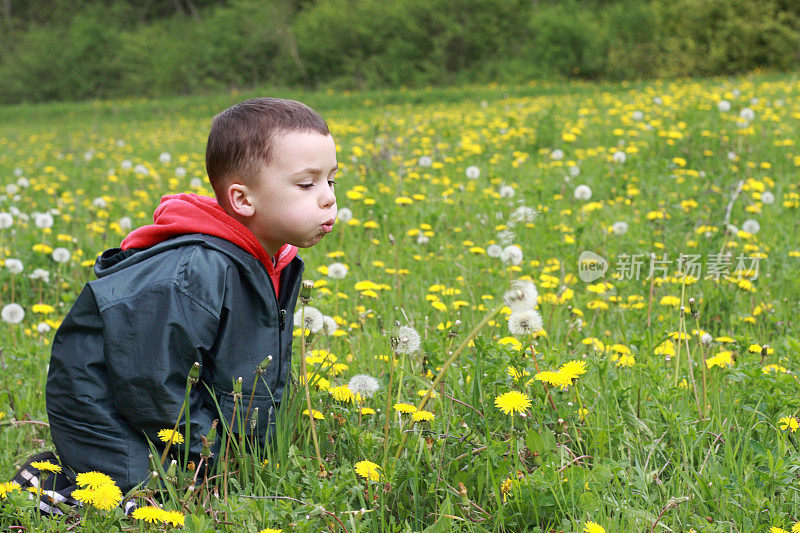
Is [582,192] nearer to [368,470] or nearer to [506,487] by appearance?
[506,487]

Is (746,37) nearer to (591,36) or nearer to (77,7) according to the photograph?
(591,36)

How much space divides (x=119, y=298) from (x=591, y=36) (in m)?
26.4

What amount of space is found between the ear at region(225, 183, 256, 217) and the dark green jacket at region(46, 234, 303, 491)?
0.10 m

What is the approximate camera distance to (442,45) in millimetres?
28047

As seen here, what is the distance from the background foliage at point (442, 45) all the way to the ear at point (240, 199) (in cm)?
2042

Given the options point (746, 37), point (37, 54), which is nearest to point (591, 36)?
point (746, 37)

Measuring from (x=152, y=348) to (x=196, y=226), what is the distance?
0.34 m

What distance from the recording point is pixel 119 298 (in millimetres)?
1762

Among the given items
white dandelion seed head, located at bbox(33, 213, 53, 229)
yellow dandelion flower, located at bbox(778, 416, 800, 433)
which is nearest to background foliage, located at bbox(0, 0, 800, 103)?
white dandelion seed head, located at bbox(33, 213, 53, 229)

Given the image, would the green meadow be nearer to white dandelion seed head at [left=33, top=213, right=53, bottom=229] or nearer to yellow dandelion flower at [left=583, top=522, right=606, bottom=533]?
yellow dandelion flower at [left=583, top=522, right=606, bottom=533]

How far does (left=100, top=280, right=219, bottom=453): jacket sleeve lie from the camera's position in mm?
1741

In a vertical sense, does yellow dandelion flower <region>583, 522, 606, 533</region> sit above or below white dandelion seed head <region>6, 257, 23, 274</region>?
below

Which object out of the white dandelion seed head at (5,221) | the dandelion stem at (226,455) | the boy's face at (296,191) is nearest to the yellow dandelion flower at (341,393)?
the dandelion stem at (226,455)

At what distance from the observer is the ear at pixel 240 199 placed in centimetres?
190
